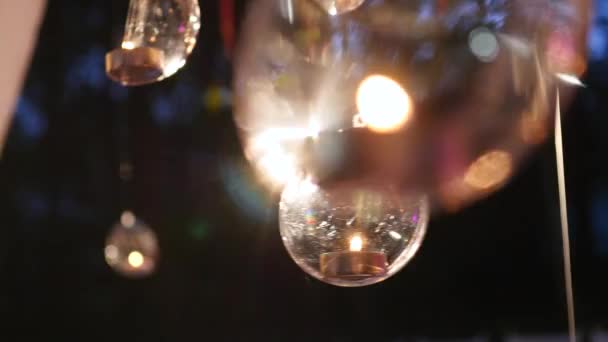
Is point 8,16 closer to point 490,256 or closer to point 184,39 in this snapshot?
point 184,39

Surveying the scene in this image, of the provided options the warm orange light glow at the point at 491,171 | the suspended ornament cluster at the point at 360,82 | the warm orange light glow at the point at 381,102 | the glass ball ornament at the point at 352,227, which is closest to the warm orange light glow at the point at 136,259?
the warm orange light glow at the point at 491,171

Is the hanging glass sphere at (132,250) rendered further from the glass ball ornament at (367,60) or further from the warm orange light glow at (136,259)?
the glass ball ornament at (367,60)

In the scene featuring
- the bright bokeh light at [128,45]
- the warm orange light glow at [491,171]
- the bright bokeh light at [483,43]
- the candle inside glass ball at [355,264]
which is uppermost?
the warm orange light glow at [491,171]

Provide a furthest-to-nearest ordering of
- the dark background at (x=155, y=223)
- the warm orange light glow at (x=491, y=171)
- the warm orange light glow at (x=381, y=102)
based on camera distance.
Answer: the dark background at (x=155, y=223) → the warm orange light glow at (x=491, y=171) → the warm orange light glow at (x=381, y=102)


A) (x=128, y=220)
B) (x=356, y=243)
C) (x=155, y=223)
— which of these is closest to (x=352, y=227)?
(x=356, y=243)

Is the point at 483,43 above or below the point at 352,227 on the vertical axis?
above

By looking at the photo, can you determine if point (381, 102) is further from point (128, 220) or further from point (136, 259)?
point (128, 220)

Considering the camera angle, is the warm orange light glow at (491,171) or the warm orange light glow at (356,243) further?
the warm orange light glow at (491,171)
